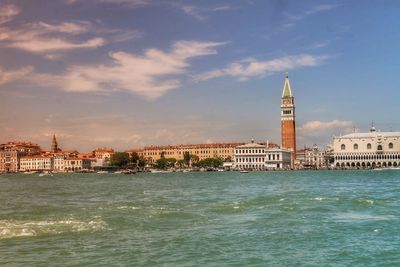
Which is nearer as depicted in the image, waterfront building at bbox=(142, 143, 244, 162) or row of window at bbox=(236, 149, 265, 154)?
row of window at bbox=(236, 149, 265, 154)

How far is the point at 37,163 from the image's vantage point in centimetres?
15825

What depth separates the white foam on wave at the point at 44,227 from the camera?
17.4 metres

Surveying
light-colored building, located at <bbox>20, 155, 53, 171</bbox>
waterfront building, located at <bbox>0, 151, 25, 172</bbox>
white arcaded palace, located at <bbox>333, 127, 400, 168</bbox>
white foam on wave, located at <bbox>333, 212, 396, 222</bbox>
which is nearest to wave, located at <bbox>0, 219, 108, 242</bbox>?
white foam on wave, located at <bbox>333, 212, 396, 222</bbox>

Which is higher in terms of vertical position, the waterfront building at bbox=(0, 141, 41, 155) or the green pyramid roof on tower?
the green pyramid roof on tower

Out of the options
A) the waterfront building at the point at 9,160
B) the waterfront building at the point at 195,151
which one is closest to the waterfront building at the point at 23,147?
the waterfront building at the point at 9,160

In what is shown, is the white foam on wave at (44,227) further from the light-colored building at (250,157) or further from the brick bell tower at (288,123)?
the brick bell tower at (288,123)

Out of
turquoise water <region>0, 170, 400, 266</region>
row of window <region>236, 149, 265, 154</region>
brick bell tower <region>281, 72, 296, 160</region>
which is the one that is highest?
brick bell tower <region>281, 72, 296, 160</region>

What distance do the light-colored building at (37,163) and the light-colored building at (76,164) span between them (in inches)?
172

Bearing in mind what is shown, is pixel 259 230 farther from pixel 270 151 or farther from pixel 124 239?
pixel 270 151

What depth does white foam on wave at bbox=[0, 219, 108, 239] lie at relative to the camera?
17.4 meters

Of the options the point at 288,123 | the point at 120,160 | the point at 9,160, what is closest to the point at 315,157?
the point at 288,123

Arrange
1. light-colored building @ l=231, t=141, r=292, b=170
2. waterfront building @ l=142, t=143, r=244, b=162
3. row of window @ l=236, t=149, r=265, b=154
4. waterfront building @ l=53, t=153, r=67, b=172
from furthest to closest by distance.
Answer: waterfront building @ l=142, t=143, r=244, b=162 < waterfront building @ l=53, t=153, r=67, b=172 < row of window @ l=236, t=149, r=265, b=154 < light-colored building @ l=231, t=141, r=292, b=170

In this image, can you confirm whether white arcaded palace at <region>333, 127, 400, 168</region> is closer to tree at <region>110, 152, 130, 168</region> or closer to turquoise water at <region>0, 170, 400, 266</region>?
tree at <region>110, 152, 130, 168</region>

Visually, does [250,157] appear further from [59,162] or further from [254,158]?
[59,162]
